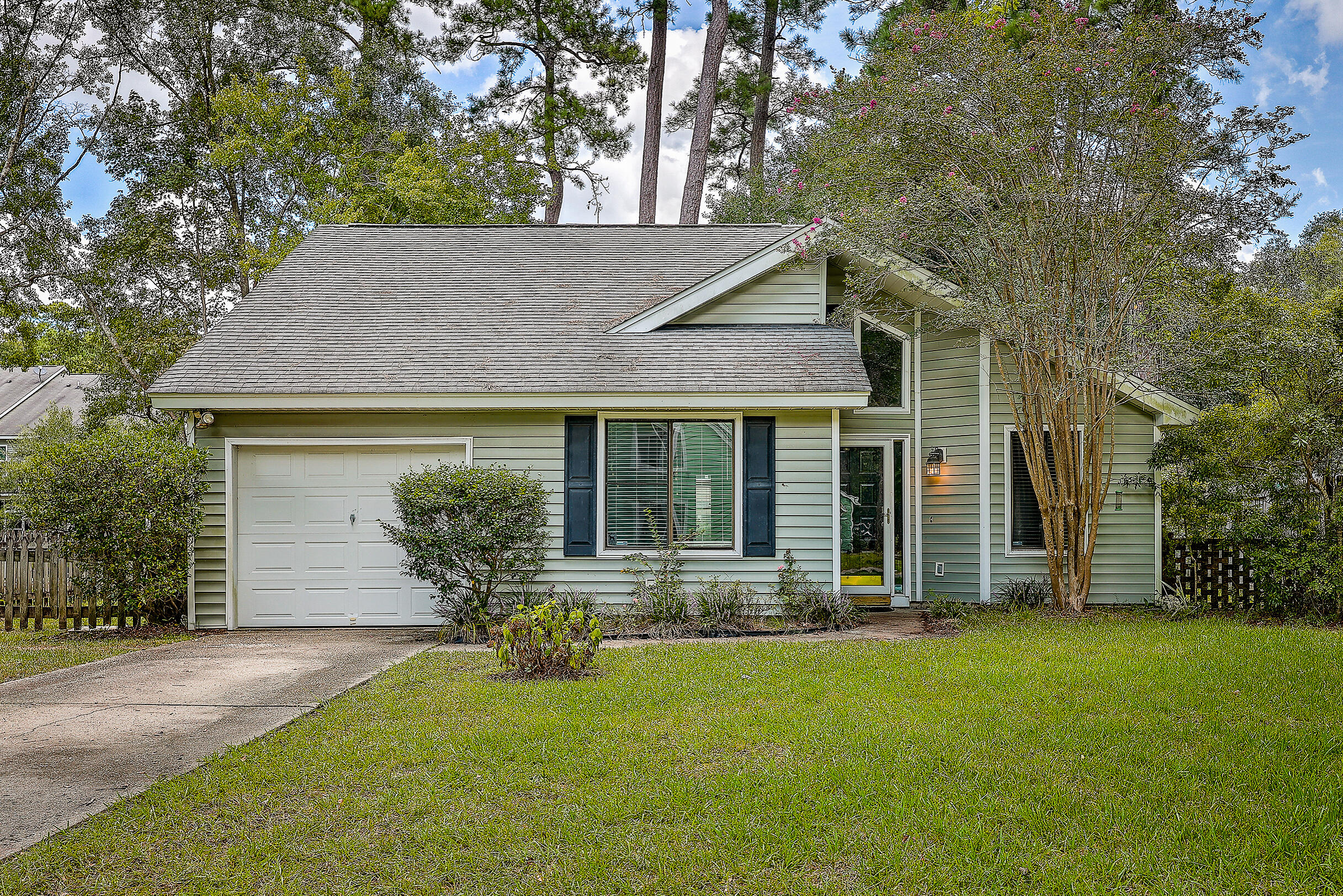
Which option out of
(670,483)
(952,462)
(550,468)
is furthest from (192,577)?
(952,462)

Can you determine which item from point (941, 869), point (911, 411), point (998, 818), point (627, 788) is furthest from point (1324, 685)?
point (911, 411)

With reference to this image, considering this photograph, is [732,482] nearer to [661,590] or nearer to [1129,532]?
[661,590]

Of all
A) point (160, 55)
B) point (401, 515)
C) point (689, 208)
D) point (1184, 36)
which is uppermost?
point (160, 55)

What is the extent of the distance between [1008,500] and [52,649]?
1007cm

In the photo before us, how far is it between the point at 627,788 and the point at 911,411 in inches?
310

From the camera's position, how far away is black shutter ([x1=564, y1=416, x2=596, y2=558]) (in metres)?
8.87

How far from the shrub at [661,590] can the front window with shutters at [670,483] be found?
0.18 metres

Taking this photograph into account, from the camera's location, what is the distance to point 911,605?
10.5 meters

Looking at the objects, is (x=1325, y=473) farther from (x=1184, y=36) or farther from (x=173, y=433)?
(x=173, y=433)

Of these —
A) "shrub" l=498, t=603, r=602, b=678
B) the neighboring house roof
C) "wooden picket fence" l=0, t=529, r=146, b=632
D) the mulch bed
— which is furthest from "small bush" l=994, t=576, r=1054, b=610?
the neighboring house roof

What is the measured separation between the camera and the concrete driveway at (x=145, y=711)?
3.86 metres

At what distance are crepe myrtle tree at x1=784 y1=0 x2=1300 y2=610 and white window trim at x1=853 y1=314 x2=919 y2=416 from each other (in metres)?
1.34

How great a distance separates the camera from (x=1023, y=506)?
33.9 feet

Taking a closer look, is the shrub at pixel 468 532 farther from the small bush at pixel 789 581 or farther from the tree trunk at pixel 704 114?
the tree trunk at pixel 704 114
